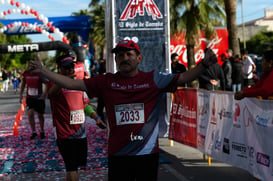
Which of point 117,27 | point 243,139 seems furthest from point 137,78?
point 117,27

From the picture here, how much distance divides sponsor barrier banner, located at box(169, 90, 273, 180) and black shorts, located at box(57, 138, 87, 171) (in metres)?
2.17

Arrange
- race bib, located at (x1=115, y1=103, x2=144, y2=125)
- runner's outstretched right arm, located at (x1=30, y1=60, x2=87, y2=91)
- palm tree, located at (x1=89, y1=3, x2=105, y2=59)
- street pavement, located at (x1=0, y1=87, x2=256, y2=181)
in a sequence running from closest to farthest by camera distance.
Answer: runner's outstretched right arm, located at (x1=30, y1=60, x2=87, y2=91), race bib, located at (x1=115, y1=103, x2=144, y2=125), street pavement, located at (x1=0, y1=87, x2=256, y2=181), palm tree, located at (x1=89, y1=3, x2=105, y2=59)

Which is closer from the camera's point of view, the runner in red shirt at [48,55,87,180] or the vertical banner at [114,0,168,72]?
the runner in red shirt at [48,55,87,180]

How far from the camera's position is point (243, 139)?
6.68 meters

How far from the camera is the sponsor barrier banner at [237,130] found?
595cm

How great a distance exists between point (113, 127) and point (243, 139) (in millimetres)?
3007

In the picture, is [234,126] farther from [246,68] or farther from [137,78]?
[246,68]

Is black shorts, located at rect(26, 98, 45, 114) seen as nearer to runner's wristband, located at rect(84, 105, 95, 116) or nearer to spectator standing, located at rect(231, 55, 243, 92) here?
runner's wristband, located at rect(84, 105, 95, 116)

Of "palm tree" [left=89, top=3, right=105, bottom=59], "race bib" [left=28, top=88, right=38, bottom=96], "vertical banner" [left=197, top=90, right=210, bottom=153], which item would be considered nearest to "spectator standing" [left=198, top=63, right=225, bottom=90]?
"vertical banner" [left=197, top=90, right=210, bottom=153]

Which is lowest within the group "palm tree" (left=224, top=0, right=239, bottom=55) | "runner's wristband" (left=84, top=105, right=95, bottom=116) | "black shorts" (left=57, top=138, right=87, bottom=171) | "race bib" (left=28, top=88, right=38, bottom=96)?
"black shorts" (left=57, top=138, right=87, bottom=171)

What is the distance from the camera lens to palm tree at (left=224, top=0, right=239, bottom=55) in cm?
2131

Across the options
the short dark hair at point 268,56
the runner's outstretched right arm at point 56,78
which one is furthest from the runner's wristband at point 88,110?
the short dark hair at point 268,56

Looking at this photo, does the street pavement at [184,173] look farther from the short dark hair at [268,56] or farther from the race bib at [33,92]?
the race bib at [33,92]

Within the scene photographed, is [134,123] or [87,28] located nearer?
[134,123]
